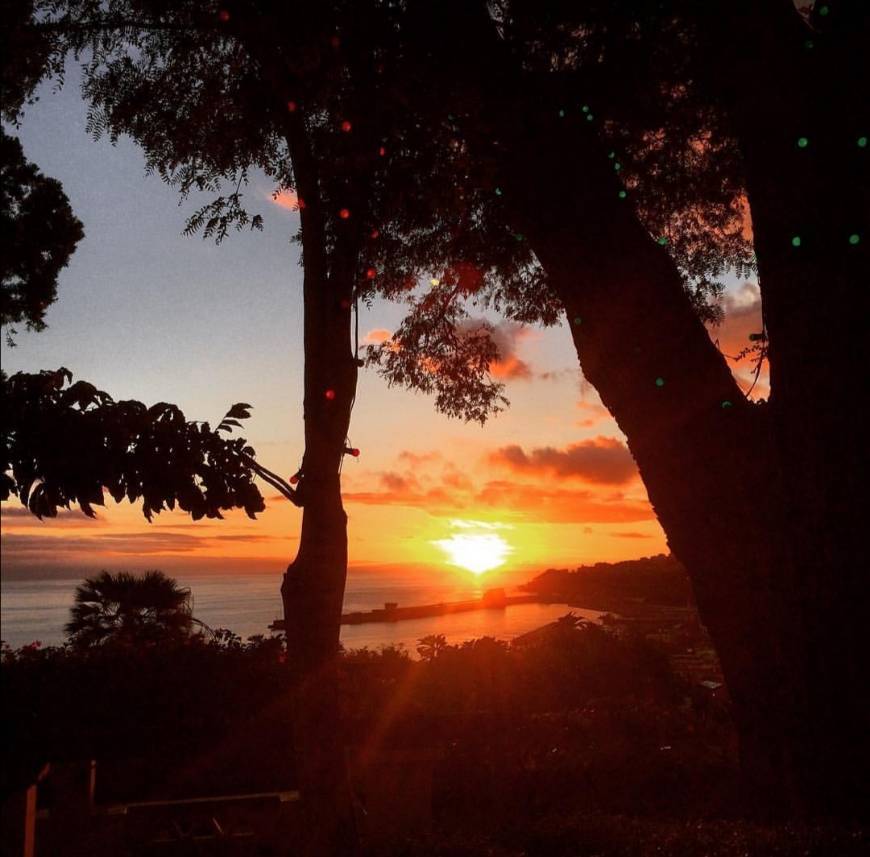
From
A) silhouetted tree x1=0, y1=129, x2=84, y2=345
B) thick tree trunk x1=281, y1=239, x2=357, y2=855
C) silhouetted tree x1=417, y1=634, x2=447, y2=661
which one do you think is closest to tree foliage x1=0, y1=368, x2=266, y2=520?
thick tree trunk x1=281, y1=239, x2=357, y2=855

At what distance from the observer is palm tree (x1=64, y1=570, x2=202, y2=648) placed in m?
15.6

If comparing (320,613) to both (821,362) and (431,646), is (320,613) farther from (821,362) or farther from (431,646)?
(431,646)

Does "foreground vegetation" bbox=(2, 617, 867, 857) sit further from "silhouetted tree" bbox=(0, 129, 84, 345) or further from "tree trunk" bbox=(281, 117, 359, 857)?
"silhouetted tree" bbox=(0, 129, 84, 345)

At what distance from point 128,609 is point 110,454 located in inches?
506

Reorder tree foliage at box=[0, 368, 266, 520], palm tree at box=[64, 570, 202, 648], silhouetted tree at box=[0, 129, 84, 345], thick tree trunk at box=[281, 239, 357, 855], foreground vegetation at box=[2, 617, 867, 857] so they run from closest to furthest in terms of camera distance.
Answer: tree foliage at box=[0, 368, 266, 520], thick tree trunk at box=[281, 239, 357, 855], foreground vegetation at box=[2, 617, 867, 857], silhouetted tree at box=[0, 129, 84, 345], palm tree at box=[64, 570, 202, 648]

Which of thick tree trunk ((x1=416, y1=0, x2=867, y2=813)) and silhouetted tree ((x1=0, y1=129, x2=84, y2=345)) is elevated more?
silhouetted tree ((x1=0, y1=129, x2=84, y2=345))

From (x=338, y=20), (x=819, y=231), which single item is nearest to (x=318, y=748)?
(x=819, y=231)

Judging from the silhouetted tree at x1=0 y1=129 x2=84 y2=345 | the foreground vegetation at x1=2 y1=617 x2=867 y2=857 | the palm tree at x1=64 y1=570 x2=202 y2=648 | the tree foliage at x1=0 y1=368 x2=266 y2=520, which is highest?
the silhouetted tree at x1=0 y1=129 x2=84 y2=345

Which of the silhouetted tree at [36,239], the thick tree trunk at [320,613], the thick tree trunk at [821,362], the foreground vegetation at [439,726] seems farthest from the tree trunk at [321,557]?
the silhouetted tree at [36,239]

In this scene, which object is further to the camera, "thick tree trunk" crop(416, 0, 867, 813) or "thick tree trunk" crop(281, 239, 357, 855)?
"thick tree trunk" crop(281, 239, 357, 855)

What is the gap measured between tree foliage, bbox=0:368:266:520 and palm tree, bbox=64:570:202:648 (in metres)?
11.6

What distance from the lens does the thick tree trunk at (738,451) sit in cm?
498

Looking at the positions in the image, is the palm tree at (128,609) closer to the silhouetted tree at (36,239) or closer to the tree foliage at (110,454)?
the silhouetted tree at (36,239)

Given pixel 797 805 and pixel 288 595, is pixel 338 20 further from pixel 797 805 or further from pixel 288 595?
pixel 797 805
